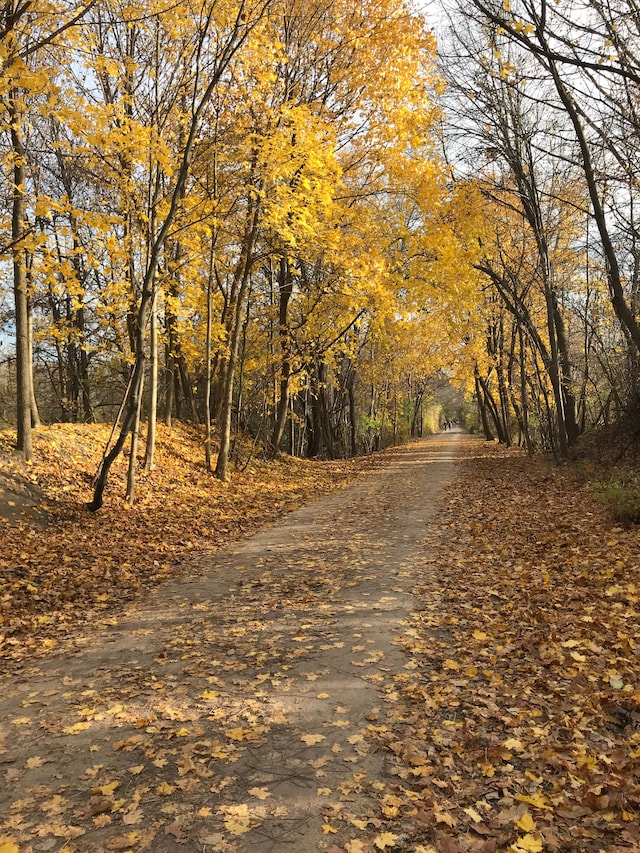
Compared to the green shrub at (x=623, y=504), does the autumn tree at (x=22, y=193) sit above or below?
above

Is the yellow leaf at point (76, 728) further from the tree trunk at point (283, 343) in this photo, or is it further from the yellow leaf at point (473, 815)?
the tree trunk at point (283, 343)

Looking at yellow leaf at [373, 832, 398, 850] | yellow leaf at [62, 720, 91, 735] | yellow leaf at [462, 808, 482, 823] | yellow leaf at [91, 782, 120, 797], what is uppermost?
yellow leaf at [62, 720, 91, 735]

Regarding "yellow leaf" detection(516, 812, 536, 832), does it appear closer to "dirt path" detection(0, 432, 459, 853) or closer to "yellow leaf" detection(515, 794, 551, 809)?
"yellow leaf" detection(515, 794, 551, 809)

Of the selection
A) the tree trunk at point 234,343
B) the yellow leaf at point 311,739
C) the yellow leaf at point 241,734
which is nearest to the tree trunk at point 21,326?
the tree trunk at point 234,343

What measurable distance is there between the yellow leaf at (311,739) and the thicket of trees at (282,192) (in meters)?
5.97

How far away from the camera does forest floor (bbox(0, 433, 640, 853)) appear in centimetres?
303

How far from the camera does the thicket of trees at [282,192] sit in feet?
28.5

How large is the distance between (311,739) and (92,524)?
6829mm

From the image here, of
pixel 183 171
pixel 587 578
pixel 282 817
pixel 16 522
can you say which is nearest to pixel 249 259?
pixel 183 171

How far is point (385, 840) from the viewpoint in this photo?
2.90 meters

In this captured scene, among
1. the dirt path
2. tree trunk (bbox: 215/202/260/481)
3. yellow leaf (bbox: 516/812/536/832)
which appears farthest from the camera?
tree trunk (bbox: 215/202/260/481)

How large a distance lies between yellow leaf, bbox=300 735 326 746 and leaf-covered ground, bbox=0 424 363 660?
301 cm

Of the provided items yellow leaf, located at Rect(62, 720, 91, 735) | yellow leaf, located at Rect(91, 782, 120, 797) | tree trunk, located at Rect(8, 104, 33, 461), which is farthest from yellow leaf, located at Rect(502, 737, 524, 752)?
tree trunk, located at Rect(8, 104, 33, 461)

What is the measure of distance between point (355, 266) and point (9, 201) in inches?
304
